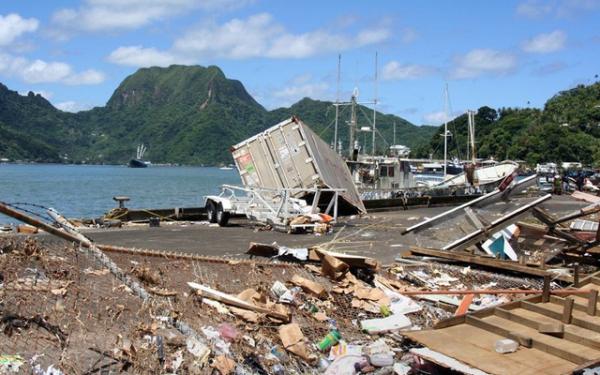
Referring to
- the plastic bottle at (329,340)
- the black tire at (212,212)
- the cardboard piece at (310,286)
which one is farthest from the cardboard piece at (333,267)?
the black tire at (212,212)

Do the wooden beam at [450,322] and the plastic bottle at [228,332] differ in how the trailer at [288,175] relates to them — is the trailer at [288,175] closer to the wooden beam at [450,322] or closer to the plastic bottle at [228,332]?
the wooden beam at [450,322]

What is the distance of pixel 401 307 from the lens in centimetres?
950

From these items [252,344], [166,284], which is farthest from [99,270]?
[252,344]

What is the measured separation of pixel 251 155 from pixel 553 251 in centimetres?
1279

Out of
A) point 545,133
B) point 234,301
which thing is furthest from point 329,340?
point 545,133

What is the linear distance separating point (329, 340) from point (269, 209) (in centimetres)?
1116

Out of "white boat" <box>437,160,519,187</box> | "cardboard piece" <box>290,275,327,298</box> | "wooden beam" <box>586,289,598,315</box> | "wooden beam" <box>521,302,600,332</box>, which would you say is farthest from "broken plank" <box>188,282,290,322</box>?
"white boat" <box>437,160,519,187</box>

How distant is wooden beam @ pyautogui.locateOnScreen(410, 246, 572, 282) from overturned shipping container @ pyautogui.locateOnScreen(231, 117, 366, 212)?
992 centimetres

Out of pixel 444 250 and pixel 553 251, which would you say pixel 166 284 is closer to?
pixel 444 250

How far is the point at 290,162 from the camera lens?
22.7 metres

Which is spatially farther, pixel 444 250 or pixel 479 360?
pixel 444 250

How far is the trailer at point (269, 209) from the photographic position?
1814 cm

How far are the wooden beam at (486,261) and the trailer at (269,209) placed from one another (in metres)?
5.71

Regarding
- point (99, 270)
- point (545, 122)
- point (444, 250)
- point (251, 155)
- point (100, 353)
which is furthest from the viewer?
point (545, 122)
